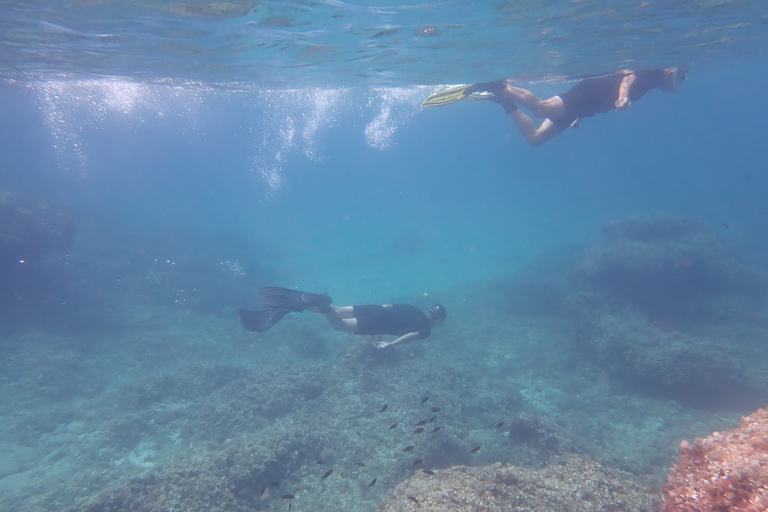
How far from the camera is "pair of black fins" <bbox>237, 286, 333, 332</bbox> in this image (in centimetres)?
914

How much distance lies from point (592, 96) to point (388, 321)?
325 inches

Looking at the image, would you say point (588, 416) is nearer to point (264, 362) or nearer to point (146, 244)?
point (264, 362)

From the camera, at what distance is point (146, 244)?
27.6m

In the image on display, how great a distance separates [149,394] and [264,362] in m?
3.91

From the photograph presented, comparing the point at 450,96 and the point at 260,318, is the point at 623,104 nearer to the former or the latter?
the point at 450,96

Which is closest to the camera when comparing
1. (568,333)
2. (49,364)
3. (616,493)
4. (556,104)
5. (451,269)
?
(616,493)

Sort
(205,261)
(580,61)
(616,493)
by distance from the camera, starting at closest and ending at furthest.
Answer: (616,493), (580,61), (205,261)

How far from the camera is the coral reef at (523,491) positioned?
16.4 feet

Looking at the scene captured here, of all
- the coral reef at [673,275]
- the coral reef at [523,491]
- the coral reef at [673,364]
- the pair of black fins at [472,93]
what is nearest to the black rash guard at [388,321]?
the coral reef at [523,491]

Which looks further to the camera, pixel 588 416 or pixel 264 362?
pixel 264 362

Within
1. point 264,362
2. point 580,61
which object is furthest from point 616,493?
point 580,61

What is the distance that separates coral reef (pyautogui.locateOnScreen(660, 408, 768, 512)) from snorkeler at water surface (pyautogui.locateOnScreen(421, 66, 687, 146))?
8313 millimetres

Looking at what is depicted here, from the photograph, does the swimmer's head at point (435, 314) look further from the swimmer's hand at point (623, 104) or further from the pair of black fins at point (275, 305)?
the swimmer's hand at point (623, 104)

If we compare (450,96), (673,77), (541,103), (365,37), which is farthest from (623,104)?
(365,37)
